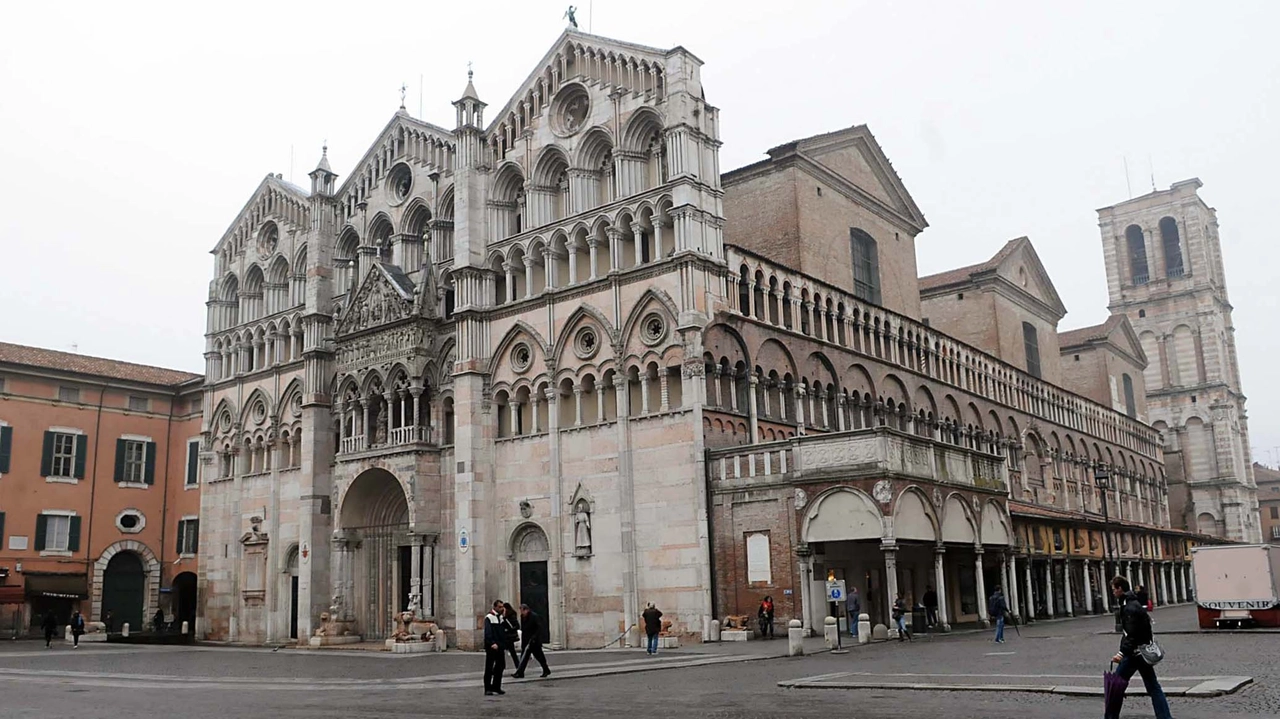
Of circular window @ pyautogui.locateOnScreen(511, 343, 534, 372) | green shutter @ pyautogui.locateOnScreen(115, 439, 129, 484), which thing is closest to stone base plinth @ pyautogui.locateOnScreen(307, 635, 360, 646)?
circular window @ pyautogui.locateOnScreen(511, 343, 534, 372)

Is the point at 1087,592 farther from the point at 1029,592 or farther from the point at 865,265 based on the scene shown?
the point at 865,265

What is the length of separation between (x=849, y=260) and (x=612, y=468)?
52.6 feet

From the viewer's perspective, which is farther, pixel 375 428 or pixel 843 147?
pixel 843 147

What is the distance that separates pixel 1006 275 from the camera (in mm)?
59125

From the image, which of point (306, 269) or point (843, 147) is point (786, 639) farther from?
point (306, 269)

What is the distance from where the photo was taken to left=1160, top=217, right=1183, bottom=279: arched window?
290 feet

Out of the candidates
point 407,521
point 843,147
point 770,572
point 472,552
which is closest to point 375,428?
point 407,521

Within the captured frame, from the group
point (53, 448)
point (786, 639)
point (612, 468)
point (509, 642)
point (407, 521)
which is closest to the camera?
point (509, 642)

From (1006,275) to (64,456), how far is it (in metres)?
47.1

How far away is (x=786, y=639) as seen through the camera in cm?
2895

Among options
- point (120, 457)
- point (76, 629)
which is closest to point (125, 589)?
point (120, 457)

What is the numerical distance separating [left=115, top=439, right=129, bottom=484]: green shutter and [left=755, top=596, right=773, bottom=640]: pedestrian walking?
111 ft

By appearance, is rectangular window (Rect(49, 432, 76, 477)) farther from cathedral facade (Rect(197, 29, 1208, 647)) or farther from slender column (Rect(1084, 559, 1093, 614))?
slender column (Rect(1084, 559, 1093, 614))

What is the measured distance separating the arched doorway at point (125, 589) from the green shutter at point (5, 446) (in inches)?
247
